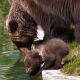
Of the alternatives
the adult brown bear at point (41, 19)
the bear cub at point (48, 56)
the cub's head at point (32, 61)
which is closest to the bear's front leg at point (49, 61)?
the bear cub at point (48, 56)

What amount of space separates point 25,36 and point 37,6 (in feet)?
2.82

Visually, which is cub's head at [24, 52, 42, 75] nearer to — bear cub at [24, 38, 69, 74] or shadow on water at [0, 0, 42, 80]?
bear cub at [24, 38, 69, 74]

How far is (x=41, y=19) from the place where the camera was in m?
9.57

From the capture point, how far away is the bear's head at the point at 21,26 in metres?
9.85

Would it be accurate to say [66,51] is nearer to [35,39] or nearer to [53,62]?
[53,62]

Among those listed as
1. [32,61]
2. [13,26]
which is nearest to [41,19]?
[13,26]

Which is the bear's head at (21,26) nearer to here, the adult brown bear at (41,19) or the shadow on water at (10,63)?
the adult brown bear at (41,19)

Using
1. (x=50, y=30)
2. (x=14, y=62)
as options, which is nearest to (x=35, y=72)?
(x=14, y=62)

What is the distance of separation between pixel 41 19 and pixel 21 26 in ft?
1.97

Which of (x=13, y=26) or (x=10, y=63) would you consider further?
(x=13, y=26)

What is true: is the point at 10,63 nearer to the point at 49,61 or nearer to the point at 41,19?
the point at 41,19

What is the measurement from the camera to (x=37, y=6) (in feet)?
31.3

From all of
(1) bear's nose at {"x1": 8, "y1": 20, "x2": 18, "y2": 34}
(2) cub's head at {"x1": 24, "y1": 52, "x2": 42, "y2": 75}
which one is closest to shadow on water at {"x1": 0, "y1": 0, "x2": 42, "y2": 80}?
(2) cub's head at {"x1": 24, "y1": 52, "x2": 42, "y2": 75}

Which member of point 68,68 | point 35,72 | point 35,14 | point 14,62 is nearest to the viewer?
point 68,68
